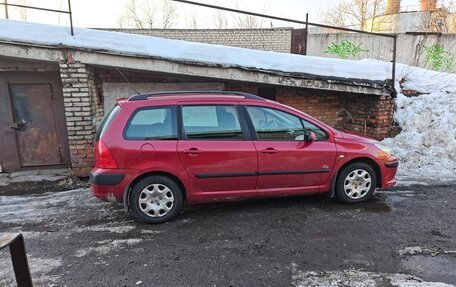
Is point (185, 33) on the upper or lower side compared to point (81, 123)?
upper

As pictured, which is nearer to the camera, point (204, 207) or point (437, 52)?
point (204, 207)

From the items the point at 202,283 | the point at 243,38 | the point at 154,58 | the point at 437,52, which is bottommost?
the point at 202,283

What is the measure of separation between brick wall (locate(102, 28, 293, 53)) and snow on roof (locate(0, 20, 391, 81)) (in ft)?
29.0

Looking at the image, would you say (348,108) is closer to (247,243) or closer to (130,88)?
(130,88)

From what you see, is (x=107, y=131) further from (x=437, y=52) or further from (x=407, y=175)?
(x=437, y=52)

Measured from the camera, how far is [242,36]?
16.6m

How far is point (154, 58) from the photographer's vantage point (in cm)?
623

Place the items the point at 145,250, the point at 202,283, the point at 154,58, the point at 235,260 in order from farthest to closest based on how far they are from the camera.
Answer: the point at 154,58
the point at 145,250
the point at 235,260
the point at 202,283

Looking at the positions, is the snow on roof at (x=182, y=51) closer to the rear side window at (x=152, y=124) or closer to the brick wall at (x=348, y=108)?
the brick wall at (x=348, y=108)

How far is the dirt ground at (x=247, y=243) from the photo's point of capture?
3215 mm

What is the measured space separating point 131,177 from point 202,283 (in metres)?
1.75

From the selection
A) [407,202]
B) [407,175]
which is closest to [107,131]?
[407,202]

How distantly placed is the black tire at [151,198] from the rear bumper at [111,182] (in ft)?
0.46

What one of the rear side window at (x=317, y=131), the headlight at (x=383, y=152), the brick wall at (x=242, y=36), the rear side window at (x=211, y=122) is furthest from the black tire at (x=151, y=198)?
the brick wall at (x=242, y=36)
